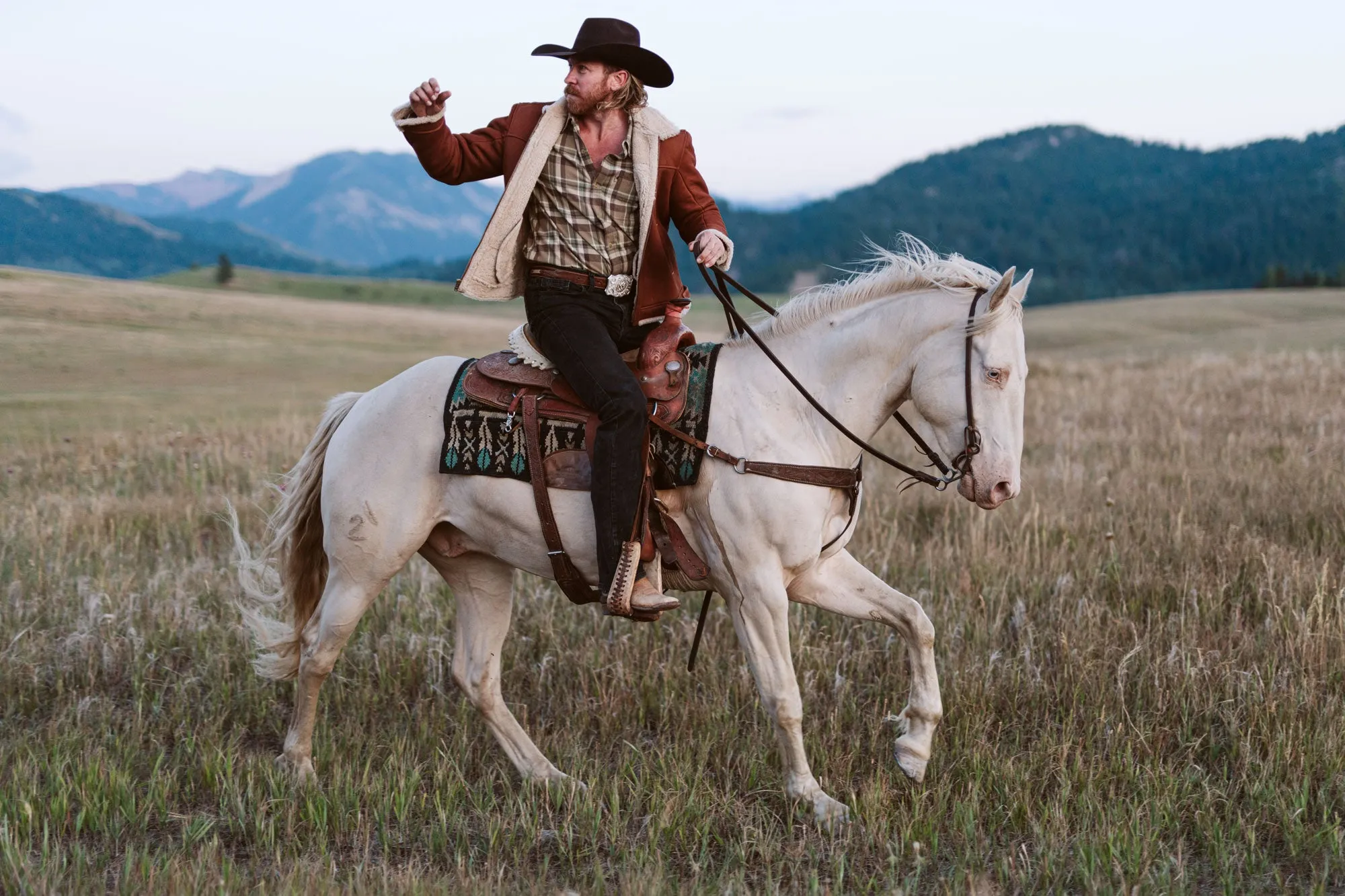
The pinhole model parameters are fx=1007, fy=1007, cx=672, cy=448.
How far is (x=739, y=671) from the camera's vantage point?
5.29m

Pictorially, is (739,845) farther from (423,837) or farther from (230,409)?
(230,409)

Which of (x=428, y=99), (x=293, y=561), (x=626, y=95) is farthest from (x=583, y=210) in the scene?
(x=293, y=561)

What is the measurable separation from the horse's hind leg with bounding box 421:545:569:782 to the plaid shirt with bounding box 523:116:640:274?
1557 millimetres

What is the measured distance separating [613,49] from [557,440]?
157 cm

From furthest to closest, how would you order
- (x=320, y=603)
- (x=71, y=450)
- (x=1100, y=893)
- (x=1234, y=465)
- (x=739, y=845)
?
(x=71, y=450) → (x=1234, y=465) → (x=320, y=603) → (x=739, y=845) → (x=1100, y=893)

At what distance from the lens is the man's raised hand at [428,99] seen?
3.94 meters

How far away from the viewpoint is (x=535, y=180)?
4.09m

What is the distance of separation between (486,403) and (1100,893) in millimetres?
2915

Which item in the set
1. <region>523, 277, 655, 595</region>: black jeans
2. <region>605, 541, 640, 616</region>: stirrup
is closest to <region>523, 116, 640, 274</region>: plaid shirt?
<region>523, 277, 655, 595</region>: black jeans

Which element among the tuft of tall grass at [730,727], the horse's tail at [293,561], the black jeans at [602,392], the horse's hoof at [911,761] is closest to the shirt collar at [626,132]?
the black jeans at [602,392]

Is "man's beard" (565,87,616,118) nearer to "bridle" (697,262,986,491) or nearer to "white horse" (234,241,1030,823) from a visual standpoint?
"bridle" (697,262,986,491)

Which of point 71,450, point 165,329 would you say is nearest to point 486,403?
point 71,450

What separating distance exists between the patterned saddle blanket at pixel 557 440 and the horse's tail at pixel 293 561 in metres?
0.85

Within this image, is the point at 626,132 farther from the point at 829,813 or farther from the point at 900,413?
the point at 829,813
